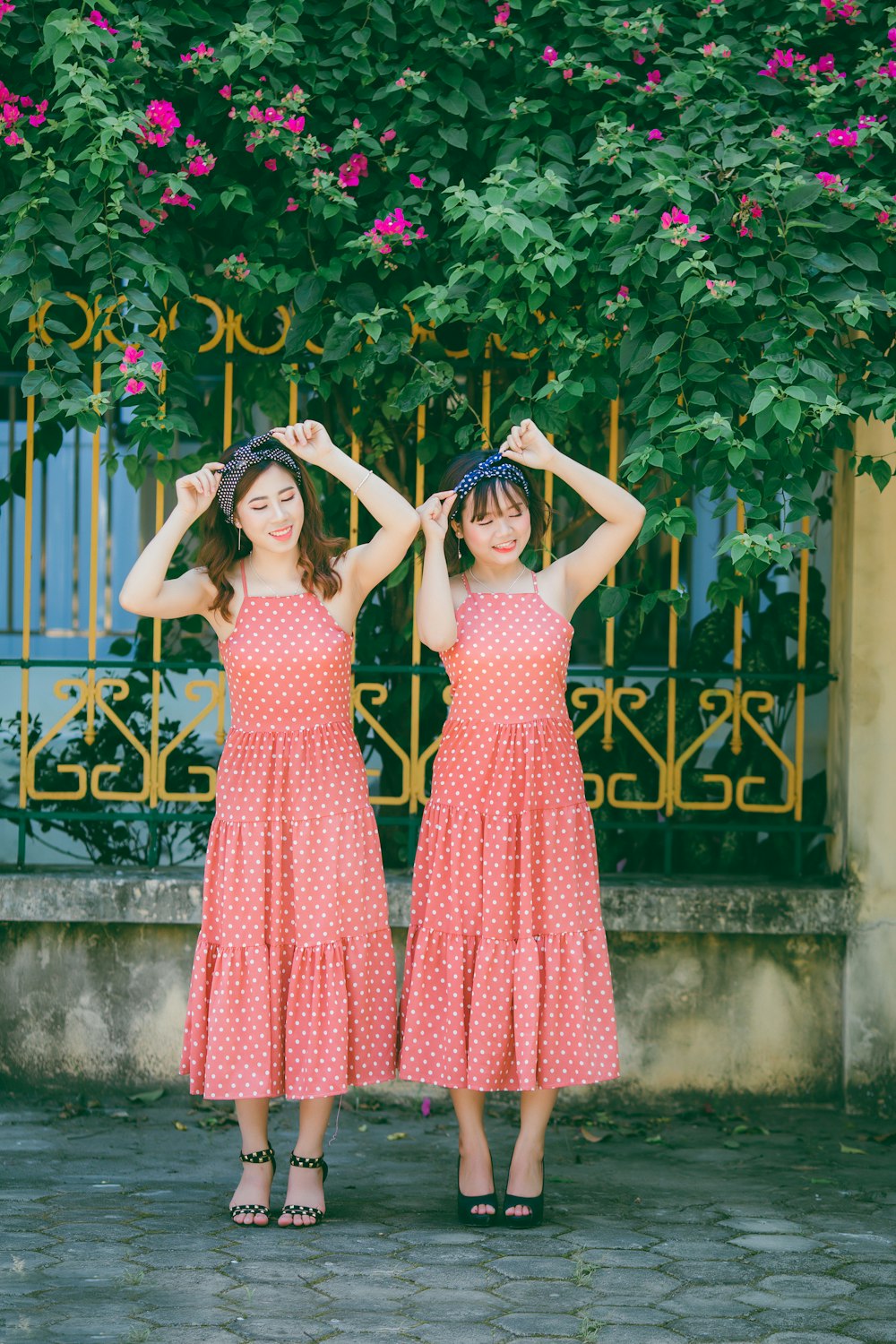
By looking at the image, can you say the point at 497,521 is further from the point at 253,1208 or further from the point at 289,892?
the point at 253,1208

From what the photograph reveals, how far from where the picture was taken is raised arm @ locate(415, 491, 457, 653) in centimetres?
376

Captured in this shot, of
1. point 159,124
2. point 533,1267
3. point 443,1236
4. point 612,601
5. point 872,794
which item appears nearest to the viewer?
point 533,1267

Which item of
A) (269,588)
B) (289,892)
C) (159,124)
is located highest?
(159,124)

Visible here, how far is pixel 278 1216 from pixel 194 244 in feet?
8.57

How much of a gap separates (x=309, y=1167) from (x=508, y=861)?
85cm

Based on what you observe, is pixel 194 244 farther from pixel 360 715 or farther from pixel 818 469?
pixel 818 469

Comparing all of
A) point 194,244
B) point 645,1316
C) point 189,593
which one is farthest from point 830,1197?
point 194,244

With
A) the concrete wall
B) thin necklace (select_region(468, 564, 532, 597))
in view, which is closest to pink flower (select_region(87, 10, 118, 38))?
thin necklace (select_region(468, 564, 532, 597))

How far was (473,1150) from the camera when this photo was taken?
150 inches

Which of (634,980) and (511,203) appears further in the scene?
(634,980)

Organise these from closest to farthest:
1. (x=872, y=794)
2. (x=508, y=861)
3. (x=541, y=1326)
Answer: (x=541, y=1326) → (x=508, y=861) → (x=872, y=794)

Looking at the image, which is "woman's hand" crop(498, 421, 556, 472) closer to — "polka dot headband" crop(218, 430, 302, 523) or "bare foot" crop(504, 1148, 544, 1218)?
"polka dot headband" crop(218, 430, 302, 523)

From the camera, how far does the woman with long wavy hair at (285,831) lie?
3756mm

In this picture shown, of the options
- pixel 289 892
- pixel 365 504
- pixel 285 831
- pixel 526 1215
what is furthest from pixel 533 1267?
pixel 365 504
